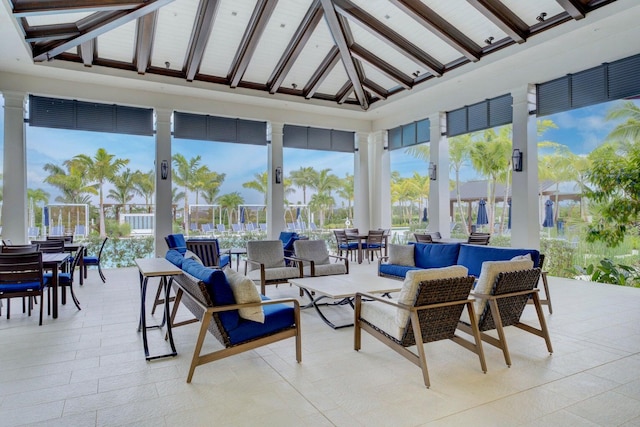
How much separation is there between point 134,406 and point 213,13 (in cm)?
653

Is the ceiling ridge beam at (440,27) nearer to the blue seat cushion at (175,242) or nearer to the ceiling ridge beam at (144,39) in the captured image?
the ceiling ridge beam at (144,39)

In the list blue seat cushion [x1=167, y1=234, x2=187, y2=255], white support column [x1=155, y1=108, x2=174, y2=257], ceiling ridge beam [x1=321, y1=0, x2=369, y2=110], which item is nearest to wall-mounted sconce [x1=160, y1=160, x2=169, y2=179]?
white support column [x1=155, y1=108, x2=174, y2=257]

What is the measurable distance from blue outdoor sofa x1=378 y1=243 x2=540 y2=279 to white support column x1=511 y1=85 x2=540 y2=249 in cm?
308

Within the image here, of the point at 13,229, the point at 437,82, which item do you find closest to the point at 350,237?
the point at 437,82

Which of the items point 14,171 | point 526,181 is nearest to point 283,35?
point 526,181

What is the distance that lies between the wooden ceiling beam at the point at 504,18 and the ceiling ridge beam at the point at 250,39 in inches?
138

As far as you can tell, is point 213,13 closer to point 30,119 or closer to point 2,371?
point 30,119

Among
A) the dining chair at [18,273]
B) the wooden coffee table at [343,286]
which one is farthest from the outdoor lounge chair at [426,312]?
the dining chair at [18,273]

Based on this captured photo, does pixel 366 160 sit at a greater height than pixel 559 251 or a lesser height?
greater

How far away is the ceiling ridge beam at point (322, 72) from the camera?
894cm

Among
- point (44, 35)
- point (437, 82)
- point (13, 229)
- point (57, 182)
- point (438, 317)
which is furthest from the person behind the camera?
point (57, 182)

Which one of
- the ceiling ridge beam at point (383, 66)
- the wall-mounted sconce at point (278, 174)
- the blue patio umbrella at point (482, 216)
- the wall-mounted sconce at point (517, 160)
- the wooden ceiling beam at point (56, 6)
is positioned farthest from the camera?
the wall-mounted sconce at point (278, 174)

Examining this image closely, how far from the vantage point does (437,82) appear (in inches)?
357

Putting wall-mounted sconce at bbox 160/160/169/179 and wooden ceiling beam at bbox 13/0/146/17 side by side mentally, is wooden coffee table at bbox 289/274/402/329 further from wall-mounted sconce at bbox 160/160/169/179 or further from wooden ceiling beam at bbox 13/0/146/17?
wall-mounted sconce at bbox 160/160/169/179
